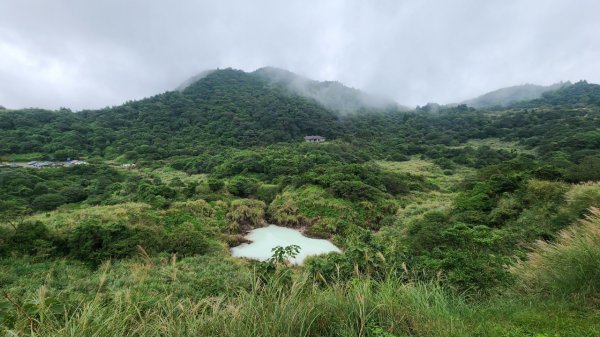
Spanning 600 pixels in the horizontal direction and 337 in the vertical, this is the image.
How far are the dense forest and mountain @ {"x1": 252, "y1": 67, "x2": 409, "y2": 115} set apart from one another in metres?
48.4

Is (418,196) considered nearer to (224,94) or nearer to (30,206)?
(30,206)

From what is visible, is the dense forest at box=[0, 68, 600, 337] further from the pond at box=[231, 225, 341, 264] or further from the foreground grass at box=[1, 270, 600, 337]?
the pond at box=[231, 225, 341, 264]

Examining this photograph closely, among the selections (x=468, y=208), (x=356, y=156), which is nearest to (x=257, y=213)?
(x=468, y=208)

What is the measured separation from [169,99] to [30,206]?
68.9 m

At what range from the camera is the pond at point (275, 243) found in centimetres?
1669

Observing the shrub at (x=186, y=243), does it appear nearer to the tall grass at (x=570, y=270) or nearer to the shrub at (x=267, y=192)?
the shrub at (x=267, y=192)

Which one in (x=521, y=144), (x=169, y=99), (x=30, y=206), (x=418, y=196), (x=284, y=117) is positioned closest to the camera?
(x=30, y=206)

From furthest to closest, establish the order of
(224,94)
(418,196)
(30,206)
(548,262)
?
1. (224,94)
2. (418,196)
3. (30,206)
4. (548,262)

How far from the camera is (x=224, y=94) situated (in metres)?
96.6

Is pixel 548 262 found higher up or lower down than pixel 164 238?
higher up

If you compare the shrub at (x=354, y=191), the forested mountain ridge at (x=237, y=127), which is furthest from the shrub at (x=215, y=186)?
the forested mountain ridge at (x=237, y=127)

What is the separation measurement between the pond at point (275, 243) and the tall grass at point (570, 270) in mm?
12548

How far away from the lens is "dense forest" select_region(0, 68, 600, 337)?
8.75 feet

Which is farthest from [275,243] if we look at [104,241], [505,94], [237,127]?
[505,94]
